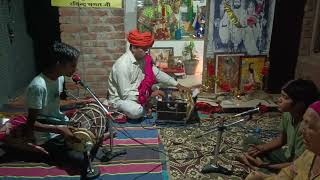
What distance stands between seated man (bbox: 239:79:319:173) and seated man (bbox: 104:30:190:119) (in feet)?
5.61

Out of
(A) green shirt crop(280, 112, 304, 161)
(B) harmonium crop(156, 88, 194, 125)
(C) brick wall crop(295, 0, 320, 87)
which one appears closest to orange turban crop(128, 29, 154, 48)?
(B) harmonium crop(156, 88, 194, 125)

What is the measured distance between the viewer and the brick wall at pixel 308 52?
4.64 m

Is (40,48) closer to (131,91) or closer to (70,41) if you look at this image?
(70,41)

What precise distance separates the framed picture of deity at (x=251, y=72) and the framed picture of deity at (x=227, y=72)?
0.09 meters

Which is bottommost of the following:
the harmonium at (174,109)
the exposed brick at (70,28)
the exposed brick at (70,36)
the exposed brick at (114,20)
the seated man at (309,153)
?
the harmonium at (174,109)

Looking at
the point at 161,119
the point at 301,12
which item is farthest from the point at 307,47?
the point at 161,119

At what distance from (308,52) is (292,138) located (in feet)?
8.55

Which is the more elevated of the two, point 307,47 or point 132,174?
point 307,47

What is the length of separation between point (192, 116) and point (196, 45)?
2.54 m

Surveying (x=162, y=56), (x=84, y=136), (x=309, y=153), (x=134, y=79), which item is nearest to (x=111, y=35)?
(x=134, y=79)

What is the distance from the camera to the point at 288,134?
115 inches

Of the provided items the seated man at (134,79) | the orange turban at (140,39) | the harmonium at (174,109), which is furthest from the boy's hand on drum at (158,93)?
the orange turban at (140,39)

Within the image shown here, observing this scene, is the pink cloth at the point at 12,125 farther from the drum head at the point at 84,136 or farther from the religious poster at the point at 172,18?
the religious poster at the point at 172,18

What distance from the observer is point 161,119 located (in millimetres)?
4387
